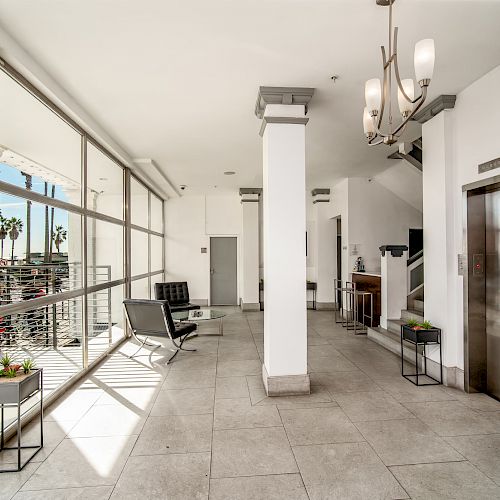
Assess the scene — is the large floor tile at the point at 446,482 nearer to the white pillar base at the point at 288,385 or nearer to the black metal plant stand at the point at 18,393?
the white pillar base at the point at 288,385

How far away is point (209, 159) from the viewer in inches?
241

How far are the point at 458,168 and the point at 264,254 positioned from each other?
220 cm

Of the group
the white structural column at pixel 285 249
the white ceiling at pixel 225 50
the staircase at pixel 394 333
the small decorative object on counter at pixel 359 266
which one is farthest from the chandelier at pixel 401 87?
the small decorative object on counter at pixel 359 266

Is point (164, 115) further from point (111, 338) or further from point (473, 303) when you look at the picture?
point (473, 303)

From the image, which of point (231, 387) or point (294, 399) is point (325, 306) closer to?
point (231, 387)

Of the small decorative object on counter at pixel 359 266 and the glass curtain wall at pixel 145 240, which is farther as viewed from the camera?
the small decorative object on counter at pixel 359 266

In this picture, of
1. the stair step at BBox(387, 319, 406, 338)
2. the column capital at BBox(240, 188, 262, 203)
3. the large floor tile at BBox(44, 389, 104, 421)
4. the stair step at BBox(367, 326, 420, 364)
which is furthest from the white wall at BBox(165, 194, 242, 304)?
the large floor tile at BBox(44, 389, 104, 421)

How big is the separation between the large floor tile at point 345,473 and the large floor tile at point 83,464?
1244 millimetres

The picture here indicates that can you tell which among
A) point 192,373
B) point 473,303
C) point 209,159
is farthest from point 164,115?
point 473,303

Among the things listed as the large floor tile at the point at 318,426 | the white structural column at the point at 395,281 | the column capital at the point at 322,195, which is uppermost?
the column capital at the point at 322,195

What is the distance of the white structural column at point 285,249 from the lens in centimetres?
356

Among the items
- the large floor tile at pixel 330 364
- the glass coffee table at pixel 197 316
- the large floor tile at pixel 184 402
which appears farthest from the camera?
the glass coffee table at pixel 197 316

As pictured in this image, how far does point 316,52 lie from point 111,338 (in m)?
4.69

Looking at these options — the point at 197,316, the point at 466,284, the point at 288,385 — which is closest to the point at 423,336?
the point at 466,284
